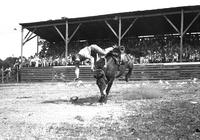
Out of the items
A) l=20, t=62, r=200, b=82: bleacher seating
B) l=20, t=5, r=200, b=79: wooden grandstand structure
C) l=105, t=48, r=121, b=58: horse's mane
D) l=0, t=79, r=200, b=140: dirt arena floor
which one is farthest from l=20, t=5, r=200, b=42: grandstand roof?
l=0, t=79, r=200, b=140: dirt arena floor

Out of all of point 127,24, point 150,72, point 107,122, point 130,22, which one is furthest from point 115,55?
point 127,24

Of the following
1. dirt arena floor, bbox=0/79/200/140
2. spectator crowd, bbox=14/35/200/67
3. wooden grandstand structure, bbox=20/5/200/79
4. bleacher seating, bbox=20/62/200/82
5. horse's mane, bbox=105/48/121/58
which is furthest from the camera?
spectator crowd, bbox=14/35/200/67

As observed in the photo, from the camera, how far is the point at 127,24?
93.8 feet

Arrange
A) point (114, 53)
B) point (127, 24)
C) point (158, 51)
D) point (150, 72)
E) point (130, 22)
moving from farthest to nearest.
A: point (127, 24) < point (130, 22) < point (158, 51) < point (150, 72) < point (114, 53)

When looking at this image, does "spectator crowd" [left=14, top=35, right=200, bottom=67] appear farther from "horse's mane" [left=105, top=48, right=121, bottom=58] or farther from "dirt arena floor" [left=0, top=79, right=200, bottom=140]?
"dirt arena floor" [left=0, top=79, right=200, bottom=140]

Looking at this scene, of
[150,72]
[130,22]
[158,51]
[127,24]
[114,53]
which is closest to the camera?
[114,53]

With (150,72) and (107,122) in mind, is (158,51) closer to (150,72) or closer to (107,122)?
(150,72)

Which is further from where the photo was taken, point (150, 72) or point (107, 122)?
point (150, 72)

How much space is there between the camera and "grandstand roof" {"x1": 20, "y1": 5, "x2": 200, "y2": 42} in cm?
2433

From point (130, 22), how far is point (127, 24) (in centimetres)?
92

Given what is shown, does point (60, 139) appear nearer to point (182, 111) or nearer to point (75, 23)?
point (182, 111)

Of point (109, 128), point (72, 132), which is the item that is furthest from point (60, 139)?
point (109, 128)

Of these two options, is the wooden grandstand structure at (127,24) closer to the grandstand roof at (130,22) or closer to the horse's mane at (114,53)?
the grandstand roof at (130,22)

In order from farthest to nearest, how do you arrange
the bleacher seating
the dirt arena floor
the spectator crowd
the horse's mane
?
1. the spectator crowd
2. the bleacher seating
3. the horse's mane
4. the dirt arena floor
